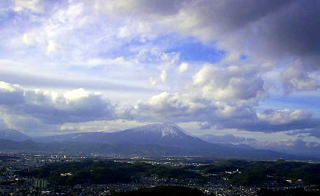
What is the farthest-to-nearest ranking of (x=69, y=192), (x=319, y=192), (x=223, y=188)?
1. (x=223, y=188)
2. (x=319, y=192)
3. (x=69, y=192)

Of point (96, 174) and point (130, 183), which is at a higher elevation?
point (96, 174)

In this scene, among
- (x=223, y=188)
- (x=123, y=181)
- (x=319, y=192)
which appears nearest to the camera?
(x=319, y=192)

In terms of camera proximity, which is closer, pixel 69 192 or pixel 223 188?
pixel 69 192

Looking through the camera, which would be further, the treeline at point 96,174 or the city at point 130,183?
the treeline at point 96,174

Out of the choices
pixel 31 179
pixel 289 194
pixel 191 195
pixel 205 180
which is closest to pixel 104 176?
pixel 31 179

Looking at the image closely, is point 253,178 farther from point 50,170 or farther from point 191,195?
point 50,170

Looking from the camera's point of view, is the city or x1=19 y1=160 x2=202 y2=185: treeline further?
x1=19 y1=160 x2=202 y2=185: treeline

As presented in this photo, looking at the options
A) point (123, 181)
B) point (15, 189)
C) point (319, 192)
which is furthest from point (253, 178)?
point (15, 189)

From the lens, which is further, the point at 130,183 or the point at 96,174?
the point at 96,174

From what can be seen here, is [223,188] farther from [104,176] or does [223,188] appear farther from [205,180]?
[104,176]
